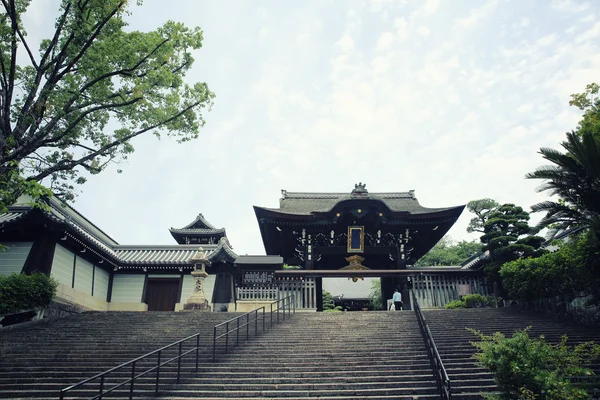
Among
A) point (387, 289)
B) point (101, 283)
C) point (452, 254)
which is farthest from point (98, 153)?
point (452, 254)

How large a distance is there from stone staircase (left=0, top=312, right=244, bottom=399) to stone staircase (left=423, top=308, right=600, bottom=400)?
541 centimetres

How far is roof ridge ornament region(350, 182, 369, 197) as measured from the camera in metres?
19.3

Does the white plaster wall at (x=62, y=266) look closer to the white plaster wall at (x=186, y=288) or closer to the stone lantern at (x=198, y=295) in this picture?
the stone lantern at (x=198, y=295)

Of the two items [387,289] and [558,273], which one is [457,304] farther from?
[387,289]

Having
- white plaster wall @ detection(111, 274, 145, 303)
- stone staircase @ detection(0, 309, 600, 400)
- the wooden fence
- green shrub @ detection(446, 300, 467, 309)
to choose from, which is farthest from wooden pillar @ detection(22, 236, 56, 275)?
green shrub @ detection(446, 300, 467, 309)

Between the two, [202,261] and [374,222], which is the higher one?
[374,222]

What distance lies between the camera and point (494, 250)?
15.6 m

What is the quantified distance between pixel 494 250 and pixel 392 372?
9.39 meters

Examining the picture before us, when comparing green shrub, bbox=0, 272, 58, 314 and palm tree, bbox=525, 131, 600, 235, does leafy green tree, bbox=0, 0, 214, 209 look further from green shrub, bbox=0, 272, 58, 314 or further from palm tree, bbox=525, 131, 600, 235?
palm tree, bbox=525, 131, 600, 235

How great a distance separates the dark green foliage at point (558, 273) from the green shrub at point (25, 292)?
51.3 feet

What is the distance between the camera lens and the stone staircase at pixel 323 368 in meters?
7.35

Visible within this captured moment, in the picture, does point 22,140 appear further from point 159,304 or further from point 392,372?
point 159,304

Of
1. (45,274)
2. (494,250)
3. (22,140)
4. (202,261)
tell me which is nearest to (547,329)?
(494,250)

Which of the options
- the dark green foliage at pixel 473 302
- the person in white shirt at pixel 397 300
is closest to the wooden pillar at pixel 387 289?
the person in white shirt at pixel 397 300
